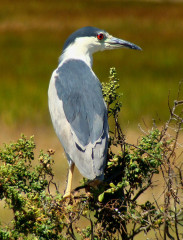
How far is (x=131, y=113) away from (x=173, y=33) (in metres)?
8.87

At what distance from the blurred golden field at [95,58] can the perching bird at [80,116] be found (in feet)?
0.82

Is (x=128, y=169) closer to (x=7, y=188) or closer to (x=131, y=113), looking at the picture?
(x=7, y=188)

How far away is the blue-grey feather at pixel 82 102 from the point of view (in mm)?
3824

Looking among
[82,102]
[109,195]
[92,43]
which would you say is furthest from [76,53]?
[109,195]

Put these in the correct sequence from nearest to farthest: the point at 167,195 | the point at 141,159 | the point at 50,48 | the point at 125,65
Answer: the point at 167,195
the point at 141,159
the point at 125,65
the point at 50,48

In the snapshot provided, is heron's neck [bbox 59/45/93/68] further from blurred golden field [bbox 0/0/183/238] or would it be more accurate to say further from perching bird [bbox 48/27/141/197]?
blurred golden field [bbox 0/0/183/238]

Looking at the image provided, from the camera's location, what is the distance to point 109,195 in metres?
3.44

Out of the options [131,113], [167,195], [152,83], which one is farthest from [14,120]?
[167,195]

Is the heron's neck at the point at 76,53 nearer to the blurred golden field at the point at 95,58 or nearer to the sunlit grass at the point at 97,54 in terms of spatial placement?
the blurred golden field at the point at 95,58

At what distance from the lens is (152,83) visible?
11352 millimetres

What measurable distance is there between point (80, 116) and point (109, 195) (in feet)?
2.17

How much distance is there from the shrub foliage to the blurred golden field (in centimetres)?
63

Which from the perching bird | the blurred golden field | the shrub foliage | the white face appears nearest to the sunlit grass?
the blurred golden field

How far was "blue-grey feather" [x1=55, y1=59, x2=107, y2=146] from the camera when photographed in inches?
151
